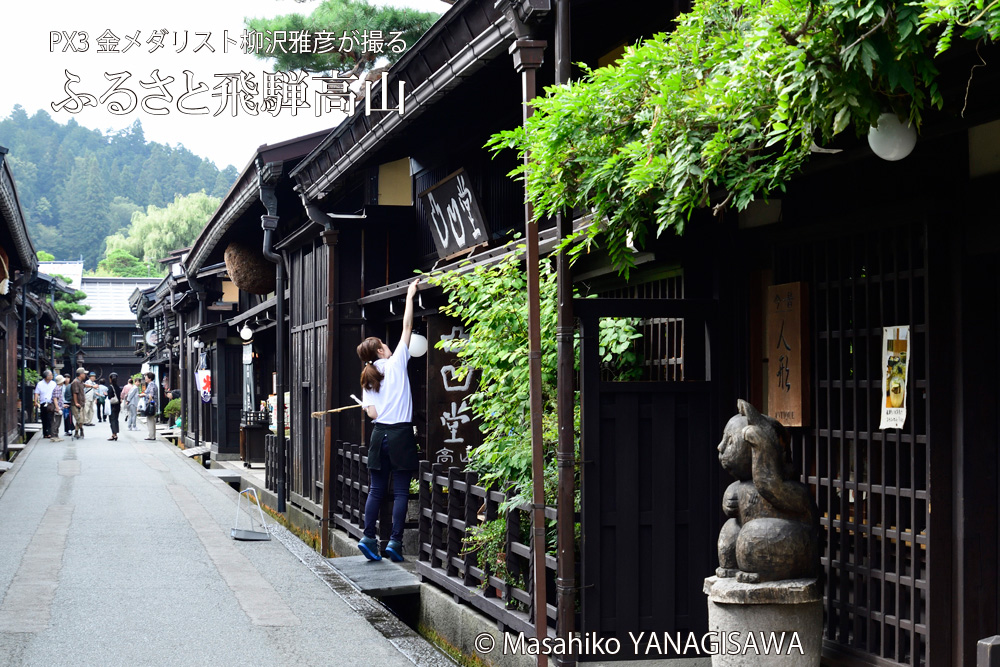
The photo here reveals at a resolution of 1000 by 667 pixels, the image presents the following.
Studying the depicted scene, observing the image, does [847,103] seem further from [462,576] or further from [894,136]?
[462,576]

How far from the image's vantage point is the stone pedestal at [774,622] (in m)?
5.23

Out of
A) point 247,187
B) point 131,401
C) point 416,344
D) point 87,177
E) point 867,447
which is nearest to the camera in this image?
point 867,447

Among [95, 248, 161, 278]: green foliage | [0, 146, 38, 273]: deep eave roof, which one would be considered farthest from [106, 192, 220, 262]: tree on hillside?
[0, 146, 38, 273]: deep eave roof

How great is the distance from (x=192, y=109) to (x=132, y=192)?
504 ft

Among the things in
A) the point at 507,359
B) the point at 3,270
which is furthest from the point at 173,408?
the point at 507,359

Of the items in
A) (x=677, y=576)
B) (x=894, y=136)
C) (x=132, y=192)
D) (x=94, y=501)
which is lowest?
(x=94, y=501)

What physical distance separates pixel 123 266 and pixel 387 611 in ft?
309

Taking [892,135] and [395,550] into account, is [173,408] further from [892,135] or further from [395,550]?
[892,135]

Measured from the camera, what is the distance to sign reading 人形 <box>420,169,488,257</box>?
34.4 ft

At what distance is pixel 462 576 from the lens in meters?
8.67

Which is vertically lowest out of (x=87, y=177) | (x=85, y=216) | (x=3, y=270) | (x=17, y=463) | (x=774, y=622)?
(x=17, y=463)

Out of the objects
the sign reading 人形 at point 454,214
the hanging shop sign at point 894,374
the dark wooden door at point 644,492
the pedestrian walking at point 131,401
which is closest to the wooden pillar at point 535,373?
the dark wooden door at point 644,492

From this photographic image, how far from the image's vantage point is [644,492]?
6.40 m

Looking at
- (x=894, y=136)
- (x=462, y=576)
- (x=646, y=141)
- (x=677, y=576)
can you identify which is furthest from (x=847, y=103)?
(x=462, y=576)
